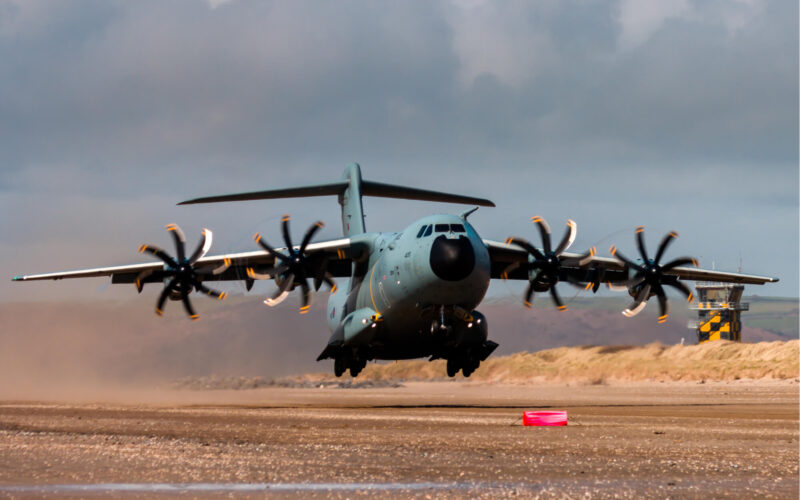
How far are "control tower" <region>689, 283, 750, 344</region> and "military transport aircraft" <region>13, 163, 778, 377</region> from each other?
48.8 metres

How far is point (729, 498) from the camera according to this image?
35.6 ft

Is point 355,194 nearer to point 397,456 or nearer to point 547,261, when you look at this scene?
point 547,261

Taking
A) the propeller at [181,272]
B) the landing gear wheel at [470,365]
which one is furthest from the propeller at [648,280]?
the propeller at [181,272]

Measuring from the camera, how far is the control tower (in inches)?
3376

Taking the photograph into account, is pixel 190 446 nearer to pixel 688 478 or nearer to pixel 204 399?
pixel 688 478

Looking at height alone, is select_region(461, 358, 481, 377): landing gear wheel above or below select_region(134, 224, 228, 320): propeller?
below

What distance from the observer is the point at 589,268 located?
39.4 m

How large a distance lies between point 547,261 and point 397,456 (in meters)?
20.5

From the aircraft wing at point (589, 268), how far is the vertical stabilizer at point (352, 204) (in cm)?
587

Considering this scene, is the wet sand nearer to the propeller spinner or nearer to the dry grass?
the propeller spinner

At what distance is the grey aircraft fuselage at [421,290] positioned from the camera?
95.5 ft

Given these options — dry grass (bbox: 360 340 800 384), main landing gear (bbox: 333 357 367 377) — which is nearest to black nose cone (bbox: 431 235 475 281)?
main landing gear (bbox: 333 357 367 377)

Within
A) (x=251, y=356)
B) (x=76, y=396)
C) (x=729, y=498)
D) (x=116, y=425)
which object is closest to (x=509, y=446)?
(x=729, y=498)

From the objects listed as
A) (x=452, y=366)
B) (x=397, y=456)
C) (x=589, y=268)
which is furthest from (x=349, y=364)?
(x=397, y=456)
